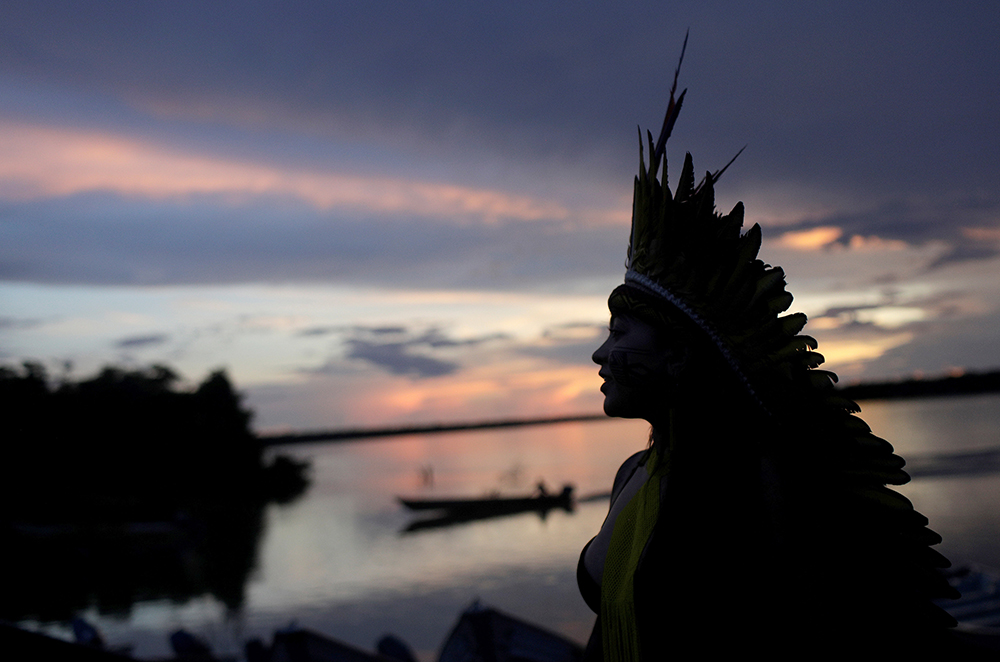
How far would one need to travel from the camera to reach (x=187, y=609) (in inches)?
804

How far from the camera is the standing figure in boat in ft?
4.48

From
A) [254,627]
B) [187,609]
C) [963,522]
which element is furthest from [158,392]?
[963,522]

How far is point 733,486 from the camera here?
4.69 feet

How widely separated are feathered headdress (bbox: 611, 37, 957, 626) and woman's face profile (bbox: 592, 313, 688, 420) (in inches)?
2.6

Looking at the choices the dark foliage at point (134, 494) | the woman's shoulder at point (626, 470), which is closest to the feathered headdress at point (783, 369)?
the woman's shoulder at point (626, 470)

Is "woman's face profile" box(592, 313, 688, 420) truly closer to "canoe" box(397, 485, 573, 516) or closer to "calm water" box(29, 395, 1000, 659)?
"calm water" box(29, 395, 1000, 659)

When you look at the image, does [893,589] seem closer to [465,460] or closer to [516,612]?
[516,612]

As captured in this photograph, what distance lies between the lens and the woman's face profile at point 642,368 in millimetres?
1531

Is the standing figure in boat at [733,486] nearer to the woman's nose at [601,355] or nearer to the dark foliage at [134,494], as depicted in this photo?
the woman's nose at [601,355]

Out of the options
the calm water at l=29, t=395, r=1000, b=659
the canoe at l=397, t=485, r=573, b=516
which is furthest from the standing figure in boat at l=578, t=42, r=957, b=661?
the canoe at l=397, t=485, r=573, b=516

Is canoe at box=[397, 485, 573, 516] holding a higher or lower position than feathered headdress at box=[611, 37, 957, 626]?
lower

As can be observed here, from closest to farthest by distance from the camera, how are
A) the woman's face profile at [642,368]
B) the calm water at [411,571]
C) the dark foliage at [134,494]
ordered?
the woman's face profile at [642,368] → the calm water at [411,571] → the dark foliage at [134,494]

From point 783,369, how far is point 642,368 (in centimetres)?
26

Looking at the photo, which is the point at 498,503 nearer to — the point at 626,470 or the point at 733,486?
the point at 626,470
